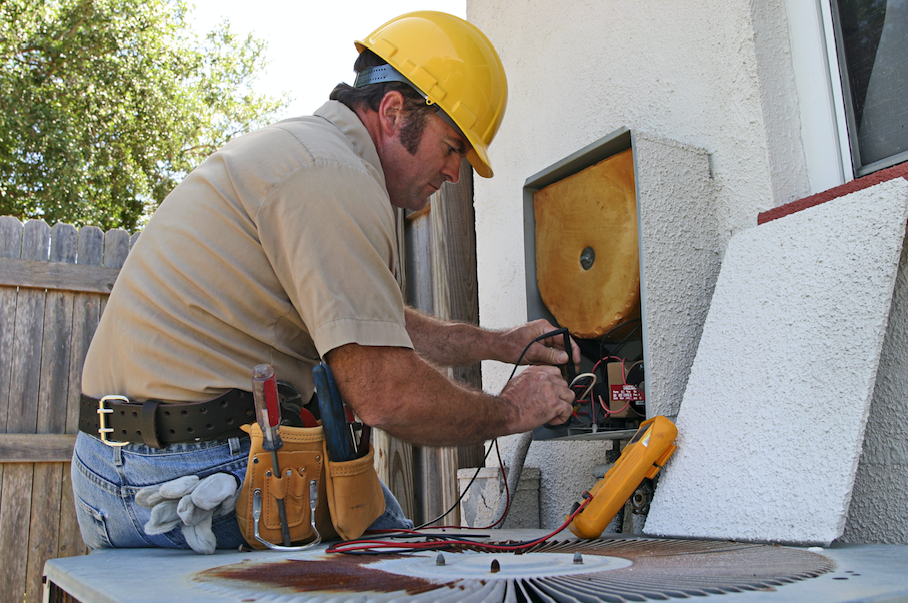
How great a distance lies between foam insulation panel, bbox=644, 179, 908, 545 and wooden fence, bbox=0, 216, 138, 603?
3.32 meters

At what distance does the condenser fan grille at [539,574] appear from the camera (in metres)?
0.88

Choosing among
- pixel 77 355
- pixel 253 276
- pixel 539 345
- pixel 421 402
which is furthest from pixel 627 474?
pixel 77 355

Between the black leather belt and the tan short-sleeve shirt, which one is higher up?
the tan short-sleeve shirt

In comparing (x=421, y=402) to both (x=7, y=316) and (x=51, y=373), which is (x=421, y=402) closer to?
(x=51, y=373)

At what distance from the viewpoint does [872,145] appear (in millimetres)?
1736

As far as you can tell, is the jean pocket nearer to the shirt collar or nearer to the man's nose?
the shirt collar

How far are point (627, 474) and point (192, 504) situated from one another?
1.00 m

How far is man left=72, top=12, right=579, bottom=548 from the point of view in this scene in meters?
1.47

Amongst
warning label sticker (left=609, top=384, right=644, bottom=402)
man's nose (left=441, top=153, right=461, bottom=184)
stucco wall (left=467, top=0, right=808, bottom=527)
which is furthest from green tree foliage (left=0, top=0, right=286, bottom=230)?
warning label sticker (left=609, top=384, right=644, bottom=402)

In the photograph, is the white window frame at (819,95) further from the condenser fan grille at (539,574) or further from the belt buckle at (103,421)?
the belt buckle at (103,421)

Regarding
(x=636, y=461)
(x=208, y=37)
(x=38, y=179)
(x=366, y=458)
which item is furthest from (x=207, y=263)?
(x=208, y=37)

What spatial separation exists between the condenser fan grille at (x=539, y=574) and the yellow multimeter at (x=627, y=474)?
0.57 feet

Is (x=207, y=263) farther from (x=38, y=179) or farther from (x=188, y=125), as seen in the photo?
(x=188, y=125)

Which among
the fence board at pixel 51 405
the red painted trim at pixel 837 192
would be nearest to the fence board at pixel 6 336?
the fence board at pixel 51 405
